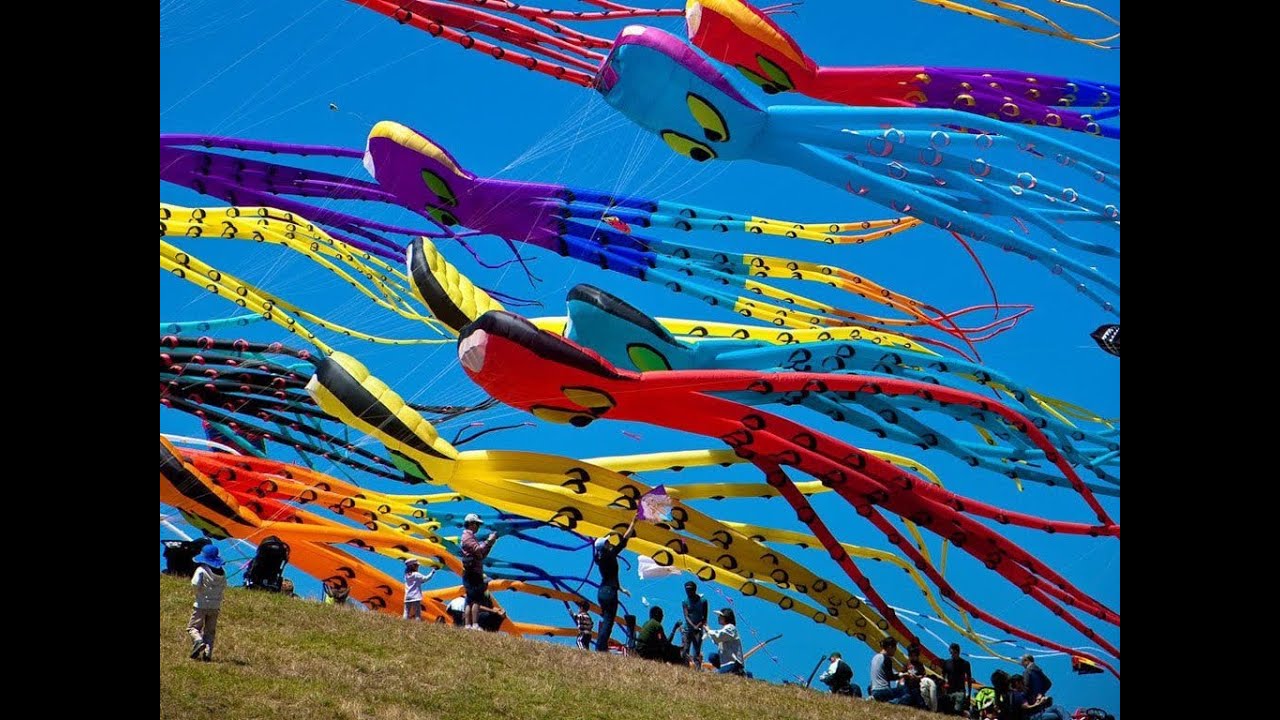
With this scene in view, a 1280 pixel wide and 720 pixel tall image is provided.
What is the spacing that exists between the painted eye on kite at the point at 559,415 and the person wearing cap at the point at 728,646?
264cm

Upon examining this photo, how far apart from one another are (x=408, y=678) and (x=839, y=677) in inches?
191

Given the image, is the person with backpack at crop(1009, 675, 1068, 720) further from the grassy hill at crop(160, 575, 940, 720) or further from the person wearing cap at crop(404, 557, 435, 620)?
the person wearing cap at crop(404, 557, 435, 620)

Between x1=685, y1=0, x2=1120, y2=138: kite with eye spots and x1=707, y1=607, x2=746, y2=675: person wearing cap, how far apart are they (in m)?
5.49

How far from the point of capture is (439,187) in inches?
664

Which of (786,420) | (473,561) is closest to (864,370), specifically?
(786,420)

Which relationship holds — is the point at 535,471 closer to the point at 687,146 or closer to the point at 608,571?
the point at 608,571

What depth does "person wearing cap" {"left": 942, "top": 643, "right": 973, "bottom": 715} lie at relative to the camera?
1541cm

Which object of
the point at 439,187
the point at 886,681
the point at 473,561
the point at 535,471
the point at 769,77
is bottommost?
the point at 886,681

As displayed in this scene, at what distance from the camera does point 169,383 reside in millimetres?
16203

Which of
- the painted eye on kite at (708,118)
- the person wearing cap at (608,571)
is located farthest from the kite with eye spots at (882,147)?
the person wearing cap at (608,571)

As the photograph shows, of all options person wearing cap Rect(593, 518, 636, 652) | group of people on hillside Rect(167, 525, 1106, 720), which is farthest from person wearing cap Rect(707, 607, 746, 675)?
person wearing cap Rect(593, 518, 636, 652)
